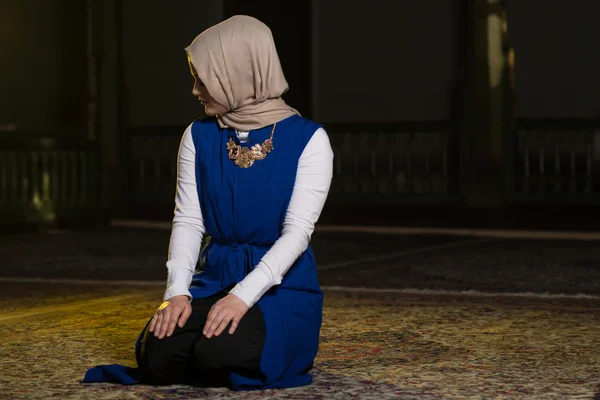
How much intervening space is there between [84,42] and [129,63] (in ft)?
1.75

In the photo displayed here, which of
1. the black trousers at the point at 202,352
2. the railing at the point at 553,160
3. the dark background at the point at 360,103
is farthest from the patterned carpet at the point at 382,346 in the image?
the railing at the point at 553,160

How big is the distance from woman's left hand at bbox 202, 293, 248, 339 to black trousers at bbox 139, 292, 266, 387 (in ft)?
0.10

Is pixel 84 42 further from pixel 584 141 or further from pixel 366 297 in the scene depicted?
pixel 366 297

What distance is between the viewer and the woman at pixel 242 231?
3324 mm

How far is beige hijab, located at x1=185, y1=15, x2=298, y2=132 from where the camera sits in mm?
3348

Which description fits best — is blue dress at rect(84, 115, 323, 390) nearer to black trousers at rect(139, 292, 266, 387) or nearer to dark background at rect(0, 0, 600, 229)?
black trousers at rect(139, 292, 266, 387)

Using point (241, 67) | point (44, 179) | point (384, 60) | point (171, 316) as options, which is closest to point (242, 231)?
point (171, 316)

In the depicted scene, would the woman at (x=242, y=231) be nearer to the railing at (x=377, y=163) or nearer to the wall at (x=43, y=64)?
the railing at (x=377, y=163)

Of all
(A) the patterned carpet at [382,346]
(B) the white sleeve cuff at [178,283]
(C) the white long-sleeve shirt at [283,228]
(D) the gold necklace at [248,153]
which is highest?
(D) the gold necklace at [248,153]

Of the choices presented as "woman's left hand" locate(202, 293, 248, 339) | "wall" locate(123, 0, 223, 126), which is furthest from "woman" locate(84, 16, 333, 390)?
"wall" locate(123, 0, 223, 126)

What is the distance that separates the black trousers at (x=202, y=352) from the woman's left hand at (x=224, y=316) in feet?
0.10

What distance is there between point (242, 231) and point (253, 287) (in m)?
0.23

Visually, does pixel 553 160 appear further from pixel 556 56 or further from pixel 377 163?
pixel 377 163

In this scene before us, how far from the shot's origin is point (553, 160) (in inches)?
418
